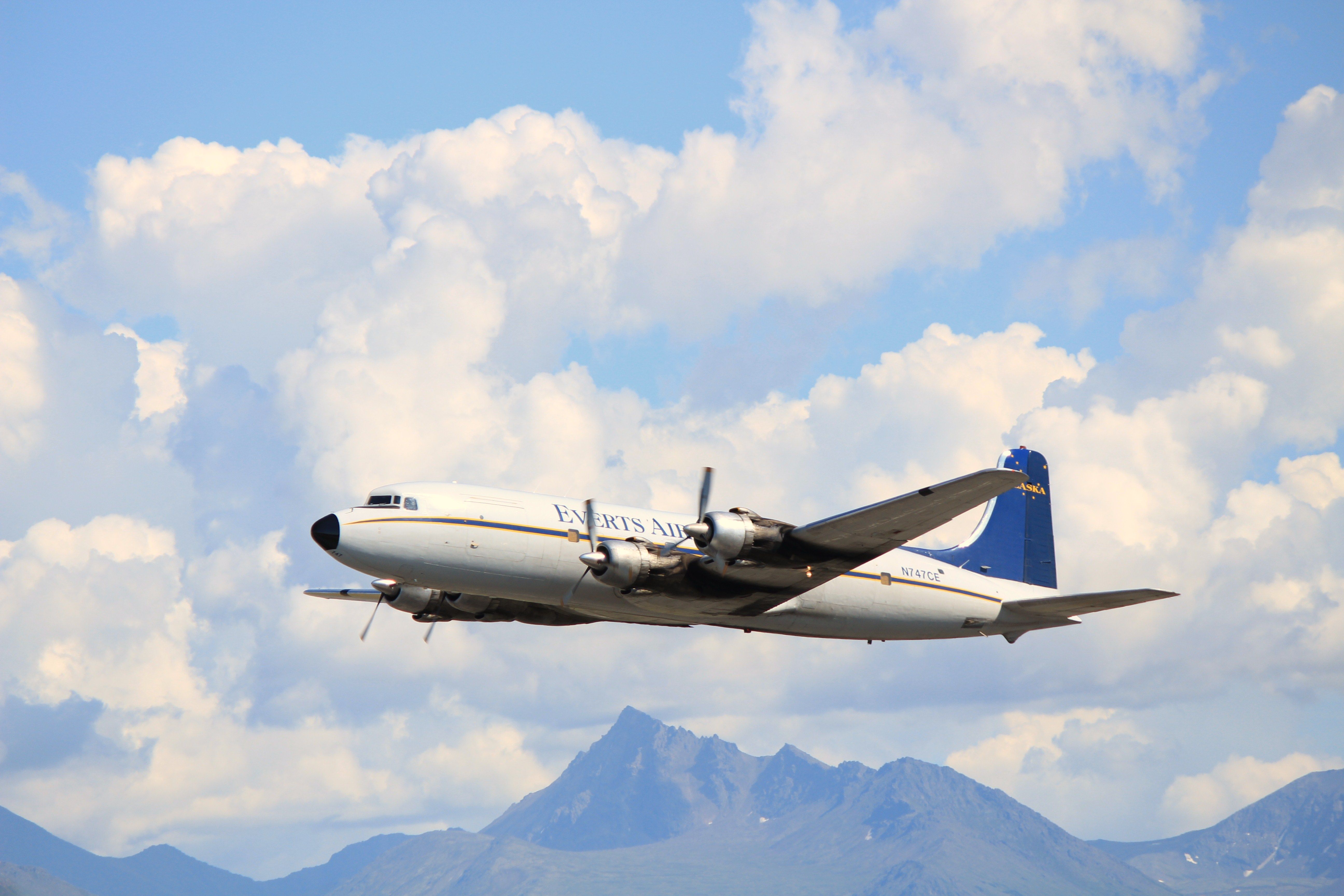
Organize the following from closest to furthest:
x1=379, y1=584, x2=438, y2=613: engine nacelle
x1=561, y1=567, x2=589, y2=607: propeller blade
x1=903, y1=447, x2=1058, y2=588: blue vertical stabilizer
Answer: x1=561, y1=567, x2=589, y2=607: propeller blade → x1=379, y1=584, x2=438, y2=613: engine nacelle → x1=903, y1=447, x2=1058, y2=588: blue vertical stabilizer

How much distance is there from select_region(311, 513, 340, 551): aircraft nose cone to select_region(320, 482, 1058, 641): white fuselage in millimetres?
138

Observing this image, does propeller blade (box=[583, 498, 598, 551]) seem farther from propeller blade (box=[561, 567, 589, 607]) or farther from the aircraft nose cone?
the aircraft nose cone

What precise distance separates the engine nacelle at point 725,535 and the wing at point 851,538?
3.19 ft

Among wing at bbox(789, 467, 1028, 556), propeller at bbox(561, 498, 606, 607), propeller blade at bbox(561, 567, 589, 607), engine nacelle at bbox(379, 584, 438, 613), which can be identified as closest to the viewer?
wing at bbox(789, 467, 1028, 556)

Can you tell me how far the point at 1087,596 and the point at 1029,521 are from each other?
8174mm

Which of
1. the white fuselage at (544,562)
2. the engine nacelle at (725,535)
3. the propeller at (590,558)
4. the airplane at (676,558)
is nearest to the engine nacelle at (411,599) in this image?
the airplane at (676,558)

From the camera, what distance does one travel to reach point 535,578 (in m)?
37.2

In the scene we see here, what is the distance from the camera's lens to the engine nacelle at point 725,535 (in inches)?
1425

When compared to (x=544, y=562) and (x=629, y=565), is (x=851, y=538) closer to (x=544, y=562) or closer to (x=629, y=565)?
(x=629, y=565)

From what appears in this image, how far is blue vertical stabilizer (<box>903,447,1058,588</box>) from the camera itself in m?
47.6

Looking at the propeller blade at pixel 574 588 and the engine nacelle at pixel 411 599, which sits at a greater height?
the engine nacelle at pixel 411 599

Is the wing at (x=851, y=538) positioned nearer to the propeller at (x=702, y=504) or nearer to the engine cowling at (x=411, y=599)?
the propeller at (x=702, y=504)

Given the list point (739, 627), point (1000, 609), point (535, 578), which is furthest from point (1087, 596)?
point (535, 578)

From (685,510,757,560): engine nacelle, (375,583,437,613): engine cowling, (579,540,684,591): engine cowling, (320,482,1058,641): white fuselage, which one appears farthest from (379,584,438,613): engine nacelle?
(685,510,757,560): engine nacelle
